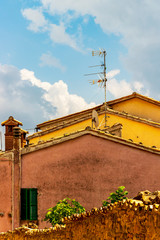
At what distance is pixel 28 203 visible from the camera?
14.8m

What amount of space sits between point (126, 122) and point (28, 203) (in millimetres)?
6222

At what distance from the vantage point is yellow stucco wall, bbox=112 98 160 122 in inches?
754

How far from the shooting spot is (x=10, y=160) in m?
15.3

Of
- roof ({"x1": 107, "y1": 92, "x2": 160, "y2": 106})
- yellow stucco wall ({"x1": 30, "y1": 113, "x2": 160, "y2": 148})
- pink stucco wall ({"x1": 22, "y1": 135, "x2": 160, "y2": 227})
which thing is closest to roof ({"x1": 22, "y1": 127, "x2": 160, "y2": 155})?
pink stucco wall ({"x1": 22, "y1": 135, "x2": 160, "y2": 227})

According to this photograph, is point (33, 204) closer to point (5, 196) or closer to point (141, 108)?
point (5, 196)

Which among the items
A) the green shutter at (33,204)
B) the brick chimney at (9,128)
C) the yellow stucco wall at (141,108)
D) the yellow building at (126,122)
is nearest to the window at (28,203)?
the green shutter at (33,204)

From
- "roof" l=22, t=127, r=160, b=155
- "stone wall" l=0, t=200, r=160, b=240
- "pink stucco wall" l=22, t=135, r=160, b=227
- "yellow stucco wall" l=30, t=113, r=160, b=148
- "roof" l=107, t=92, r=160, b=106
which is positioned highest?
"roof" l=107, t=92, r=160, b=106

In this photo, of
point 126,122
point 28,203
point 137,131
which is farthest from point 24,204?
point 137,131

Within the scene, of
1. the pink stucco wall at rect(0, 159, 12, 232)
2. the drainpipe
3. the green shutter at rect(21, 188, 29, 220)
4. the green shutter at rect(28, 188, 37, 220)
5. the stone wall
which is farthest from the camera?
the pink stucco wall at rect(0, 159, 12, 232)

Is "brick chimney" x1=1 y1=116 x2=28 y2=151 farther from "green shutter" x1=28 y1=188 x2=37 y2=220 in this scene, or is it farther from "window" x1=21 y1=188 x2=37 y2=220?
"green shutter" x1=28 y1=188 x2=37 y2=220

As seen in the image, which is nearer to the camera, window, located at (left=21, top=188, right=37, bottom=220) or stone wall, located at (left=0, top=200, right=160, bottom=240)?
stone wall, located at (left=0, top=200, right=160, bottom=240)

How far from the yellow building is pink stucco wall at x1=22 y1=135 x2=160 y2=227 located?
2281 mm

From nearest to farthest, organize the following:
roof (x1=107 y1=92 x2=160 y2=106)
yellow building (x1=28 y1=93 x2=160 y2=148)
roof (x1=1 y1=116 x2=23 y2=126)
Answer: yellow building (x1=28 y1=93 x2=160 y2=148) → roof (x1=107 y1=92 x2=160 y2=106) → roof (x1=1 y1=116 x2=23 y2=126)

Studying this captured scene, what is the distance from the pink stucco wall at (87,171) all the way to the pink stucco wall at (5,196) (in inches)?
27.0
